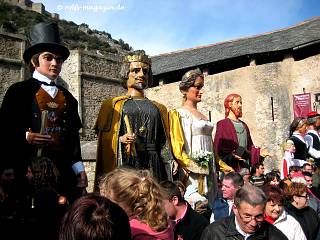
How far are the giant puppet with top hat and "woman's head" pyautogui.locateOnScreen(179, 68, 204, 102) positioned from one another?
1761 mm

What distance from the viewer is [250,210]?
3773 mm

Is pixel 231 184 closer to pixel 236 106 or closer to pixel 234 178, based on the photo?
pixel 234 178

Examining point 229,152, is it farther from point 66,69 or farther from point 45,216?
point 66,69

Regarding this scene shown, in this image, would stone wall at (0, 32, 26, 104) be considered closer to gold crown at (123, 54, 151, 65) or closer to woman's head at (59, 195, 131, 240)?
gold crown at (123, 54, 151, 65)

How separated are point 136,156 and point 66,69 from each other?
24051mm

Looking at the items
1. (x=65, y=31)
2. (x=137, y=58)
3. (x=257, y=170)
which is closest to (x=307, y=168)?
(x=257, y=170)

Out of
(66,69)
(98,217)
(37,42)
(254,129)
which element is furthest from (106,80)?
(98,217)

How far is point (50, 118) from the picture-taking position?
3.54m

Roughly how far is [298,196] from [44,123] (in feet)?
10.4

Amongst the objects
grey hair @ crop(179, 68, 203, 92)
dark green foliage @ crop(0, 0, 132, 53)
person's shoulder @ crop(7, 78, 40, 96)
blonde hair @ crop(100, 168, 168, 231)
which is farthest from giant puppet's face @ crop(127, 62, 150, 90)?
dark green foliage @ crop(0, 0, 132, 53)

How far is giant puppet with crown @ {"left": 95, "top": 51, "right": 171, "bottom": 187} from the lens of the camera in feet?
14.0

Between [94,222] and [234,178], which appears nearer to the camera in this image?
[94,222]

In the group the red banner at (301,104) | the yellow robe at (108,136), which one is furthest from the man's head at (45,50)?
the red banner at (301,104)

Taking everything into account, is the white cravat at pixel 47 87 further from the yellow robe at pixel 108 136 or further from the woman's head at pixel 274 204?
the woman's head at pixel 274 204
